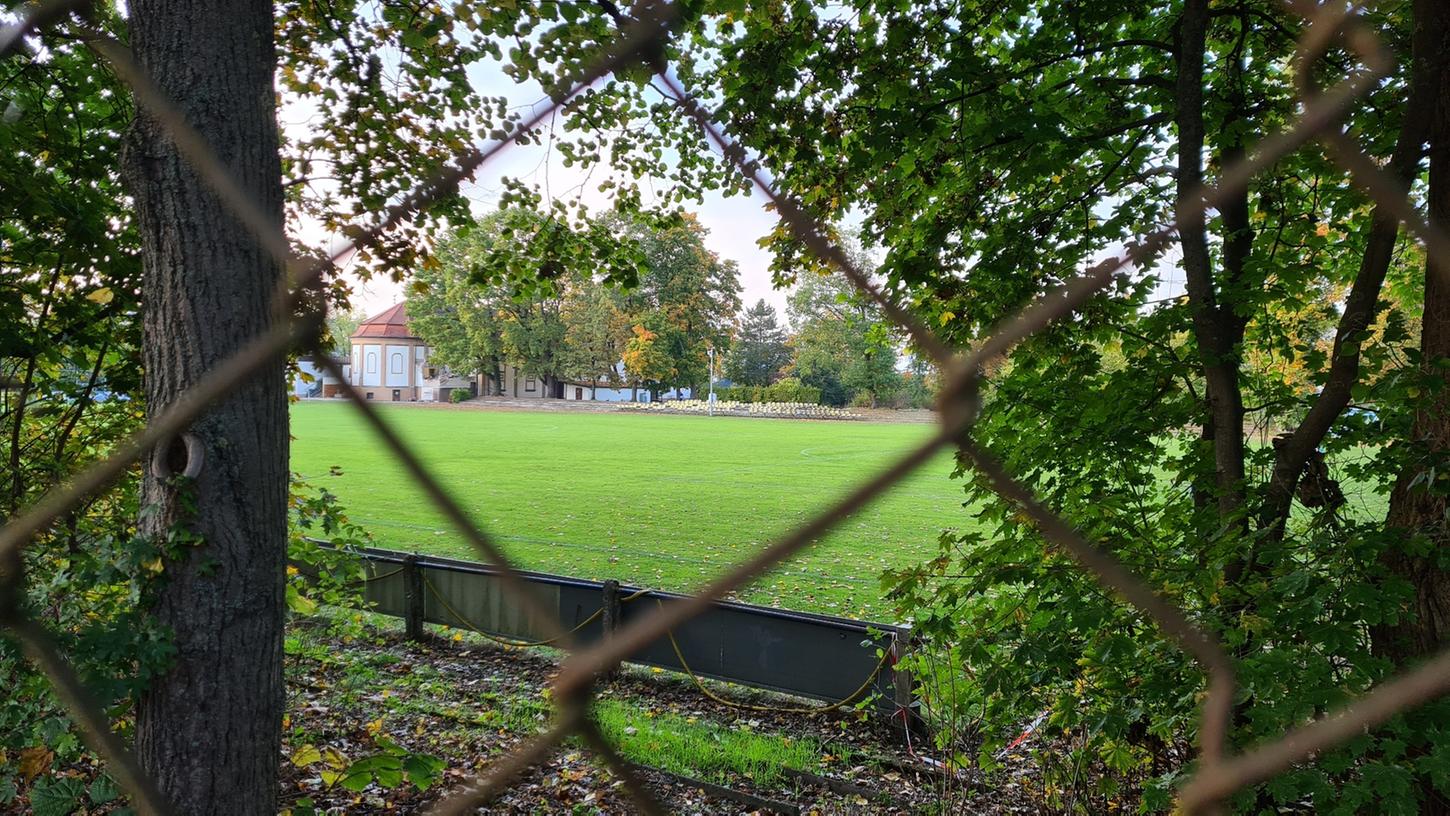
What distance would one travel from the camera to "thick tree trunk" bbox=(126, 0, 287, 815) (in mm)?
1346

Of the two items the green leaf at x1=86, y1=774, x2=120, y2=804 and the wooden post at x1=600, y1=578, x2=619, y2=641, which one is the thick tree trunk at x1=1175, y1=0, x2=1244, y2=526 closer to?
the green leaf at x1=86, y1=774, x2=120, y2=804

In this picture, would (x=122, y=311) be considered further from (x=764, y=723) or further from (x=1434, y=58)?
(x=764, y=723)

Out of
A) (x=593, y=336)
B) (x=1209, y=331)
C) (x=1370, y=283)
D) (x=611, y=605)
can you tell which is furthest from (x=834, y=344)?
(x=611, y=605)

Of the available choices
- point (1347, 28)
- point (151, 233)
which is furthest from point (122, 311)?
point (1347, 28)

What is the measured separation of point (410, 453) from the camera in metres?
0.42

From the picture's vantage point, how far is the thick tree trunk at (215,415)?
A: 135 centimetres

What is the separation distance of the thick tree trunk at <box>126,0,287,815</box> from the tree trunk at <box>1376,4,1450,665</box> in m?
2.38

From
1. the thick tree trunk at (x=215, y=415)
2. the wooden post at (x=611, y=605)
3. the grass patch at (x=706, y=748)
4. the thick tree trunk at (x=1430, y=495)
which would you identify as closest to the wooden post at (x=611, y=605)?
the wooden post at (x=611, y=605)

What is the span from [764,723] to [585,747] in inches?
206

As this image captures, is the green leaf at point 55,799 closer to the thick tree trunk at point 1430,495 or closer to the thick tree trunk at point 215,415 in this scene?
the thick tree trunk at point 215,415

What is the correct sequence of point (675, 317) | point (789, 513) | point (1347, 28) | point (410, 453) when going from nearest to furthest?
point (410, 453) < point (1347, 28) < point (675, 317) < point (789, 513)

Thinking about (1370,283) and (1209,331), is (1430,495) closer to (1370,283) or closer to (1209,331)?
(1370,283)

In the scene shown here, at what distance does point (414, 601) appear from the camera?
6895 millimetres

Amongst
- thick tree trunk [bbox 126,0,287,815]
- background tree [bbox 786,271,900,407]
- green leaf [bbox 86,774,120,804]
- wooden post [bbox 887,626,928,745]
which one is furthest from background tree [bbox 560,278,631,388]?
wooden post [bbox 887,626,928,745]
